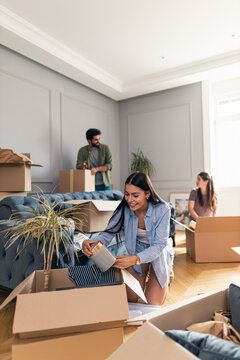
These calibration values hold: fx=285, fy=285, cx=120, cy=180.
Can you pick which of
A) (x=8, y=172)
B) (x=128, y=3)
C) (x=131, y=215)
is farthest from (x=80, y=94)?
(x=131, y=215)

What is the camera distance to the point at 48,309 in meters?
0.98

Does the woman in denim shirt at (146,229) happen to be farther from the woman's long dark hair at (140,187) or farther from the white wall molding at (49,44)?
the white wall molding at (49,44)

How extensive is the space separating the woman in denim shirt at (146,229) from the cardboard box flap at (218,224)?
1.23 m

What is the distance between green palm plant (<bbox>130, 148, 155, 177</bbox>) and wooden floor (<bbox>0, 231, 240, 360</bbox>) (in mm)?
2550

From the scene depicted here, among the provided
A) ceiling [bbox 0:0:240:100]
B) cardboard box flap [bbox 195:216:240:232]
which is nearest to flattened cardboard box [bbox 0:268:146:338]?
cardboard box flap [bbox 195:216:240:232]

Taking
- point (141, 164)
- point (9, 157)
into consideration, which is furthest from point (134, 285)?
point (141, 164)

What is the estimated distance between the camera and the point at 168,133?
576 centimetres

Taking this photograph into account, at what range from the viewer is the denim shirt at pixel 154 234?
5.84 feet

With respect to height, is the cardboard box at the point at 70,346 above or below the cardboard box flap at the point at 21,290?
below

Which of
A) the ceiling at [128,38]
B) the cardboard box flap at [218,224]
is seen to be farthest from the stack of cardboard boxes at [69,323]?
the ceiling at [128,38]

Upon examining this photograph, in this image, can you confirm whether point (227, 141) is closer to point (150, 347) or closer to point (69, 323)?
point (69, 323)

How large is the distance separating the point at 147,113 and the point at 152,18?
8.30 feet

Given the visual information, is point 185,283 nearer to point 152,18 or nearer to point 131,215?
point 131,215

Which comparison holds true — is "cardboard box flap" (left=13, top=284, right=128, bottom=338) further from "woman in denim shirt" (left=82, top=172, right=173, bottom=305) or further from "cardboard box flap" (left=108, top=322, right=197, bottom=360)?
"woman in denim shirt" (left=82, top=172, right=173, bottom=305)
